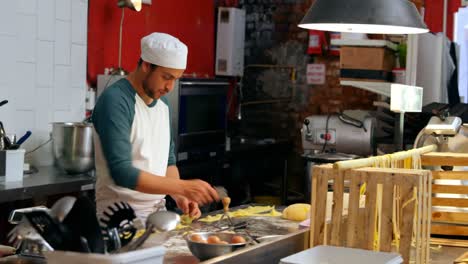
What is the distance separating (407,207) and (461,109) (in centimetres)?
387

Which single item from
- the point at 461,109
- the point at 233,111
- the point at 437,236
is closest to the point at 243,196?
the point at 233,111

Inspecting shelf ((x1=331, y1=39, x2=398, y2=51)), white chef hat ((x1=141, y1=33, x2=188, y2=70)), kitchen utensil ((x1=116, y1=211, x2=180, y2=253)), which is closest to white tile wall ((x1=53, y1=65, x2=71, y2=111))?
shelf ((x1=331, y1=39, x2=398, y2=51))

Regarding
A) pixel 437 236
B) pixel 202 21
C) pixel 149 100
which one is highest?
pixel 202 21

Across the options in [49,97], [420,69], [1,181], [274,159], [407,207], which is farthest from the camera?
[274,159]

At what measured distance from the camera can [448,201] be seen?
11.7ft

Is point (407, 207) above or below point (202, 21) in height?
below

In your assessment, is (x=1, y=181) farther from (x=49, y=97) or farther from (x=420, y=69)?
(x=420, y=69)

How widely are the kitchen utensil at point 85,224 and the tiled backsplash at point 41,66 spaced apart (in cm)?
355

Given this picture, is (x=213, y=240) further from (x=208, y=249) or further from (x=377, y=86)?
(x=377, y=86)

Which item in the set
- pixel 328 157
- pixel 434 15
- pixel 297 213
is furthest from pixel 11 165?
pixel 434 15

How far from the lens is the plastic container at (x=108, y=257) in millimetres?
1906

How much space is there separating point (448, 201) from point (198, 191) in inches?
47.5

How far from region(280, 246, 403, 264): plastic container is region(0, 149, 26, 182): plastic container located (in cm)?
275

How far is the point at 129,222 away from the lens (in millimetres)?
2158
